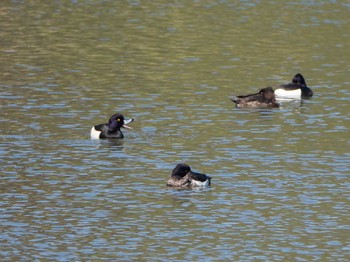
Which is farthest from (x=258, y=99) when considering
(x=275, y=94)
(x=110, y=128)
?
(x=110, y=128)

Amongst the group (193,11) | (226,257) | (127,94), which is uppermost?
(193,11)

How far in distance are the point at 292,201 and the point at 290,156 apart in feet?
15.8

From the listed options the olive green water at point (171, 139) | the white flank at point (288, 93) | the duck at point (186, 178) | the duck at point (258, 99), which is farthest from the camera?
the white flank at point (288, 93)

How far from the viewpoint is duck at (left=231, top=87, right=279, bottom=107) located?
3741cm

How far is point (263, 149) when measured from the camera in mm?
30922

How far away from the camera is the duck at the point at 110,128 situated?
32406 mm

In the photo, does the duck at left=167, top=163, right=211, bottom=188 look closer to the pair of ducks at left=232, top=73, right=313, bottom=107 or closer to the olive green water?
the olive green water

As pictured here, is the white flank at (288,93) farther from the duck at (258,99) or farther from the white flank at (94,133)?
the white flank at (94,133)

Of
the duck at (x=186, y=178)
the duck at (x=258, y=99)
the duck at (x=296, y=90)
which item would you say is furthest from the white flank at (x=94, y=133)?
the duck at (x=296, y=90)

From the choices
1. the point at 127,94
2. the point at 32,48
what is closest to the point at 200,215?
the point at 127,94

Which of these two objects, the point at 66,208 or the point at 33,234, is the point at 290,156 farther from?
the point at 33,234

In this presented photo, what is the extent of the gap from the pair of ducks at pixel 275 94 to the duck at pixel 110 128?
5765mm

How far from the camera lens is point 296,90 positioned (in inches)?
1551

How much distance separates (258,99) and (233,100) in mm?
859
